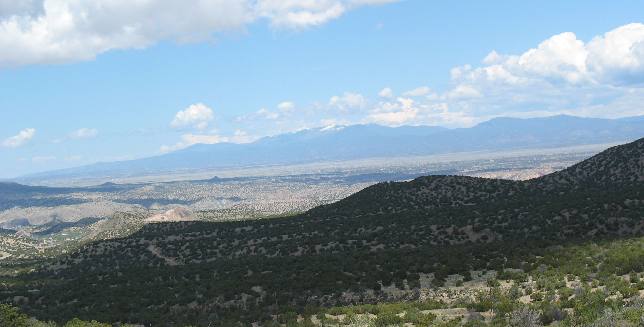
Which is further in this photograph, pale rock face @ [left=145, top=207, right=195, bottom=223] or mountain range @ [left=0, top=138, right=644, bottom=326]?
pale rock face @ [left=145, top=207, right=195, bottom=223]

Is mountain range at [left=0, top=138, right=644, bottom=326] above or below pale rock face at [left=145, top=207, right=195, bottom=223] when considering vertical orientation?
above

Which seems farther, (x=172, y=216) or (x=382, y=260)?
(x=172, y=216)

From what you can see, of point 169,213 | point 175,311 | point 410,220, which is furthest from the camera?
point 169,213

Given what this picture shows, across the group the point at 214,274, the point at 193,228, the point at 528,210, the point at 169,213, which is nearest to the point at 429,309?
the point at 214,274

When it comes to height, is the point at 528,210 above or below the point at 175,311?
above

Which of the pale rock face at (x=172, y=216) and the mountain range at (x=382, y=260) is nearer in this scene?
the mountain range at (x=382, y=260)

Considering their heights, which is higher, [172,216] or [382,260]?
[382,260]

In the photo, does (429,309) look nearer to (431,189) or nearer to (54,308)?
(54,308)

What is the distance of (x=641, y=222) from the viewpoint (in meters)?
41.0

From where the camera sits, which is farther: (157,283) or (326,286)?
(157,283)

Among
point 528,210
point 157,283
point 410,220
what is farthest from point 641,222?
point 157,283

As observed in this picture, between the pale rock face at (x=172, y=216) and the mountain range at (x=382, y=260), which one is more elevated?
the mountain range at (x=382, y=260)

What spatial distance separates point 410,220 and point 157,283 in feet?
98.9

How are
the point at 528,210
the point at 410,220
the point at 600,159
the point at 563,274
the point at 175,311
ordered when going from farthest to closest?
the point at 600,159
the point at 410,220
the point at 528,210
the point at 175,311
the point at 563,274
